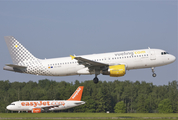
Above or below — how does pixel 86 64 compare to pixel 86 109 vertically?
above

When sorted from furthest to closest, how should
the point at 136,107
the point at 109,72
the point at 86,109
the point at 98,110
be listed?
the point at 136,107, the point at 98,110, the point at 86,109, the point at 109,72

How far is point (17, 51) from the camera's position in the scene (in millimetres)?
56656

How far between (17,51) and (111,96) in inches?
3336

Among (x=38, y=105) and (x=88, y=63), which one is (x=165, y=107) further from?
(x=88, y=63)

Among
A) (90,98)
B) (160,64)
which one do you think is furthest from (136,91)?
(160,64)

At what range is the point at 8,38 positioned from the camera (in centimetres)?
5747

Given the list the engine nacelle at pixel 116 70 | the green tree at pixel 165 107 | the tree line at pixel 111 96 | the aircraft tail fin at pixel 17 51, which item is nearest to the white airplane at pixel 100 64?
the engine nacelle at pixel 116 70

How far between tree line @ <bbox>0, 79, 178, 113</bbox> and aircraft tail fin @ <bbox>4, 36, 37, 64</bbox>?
41.0 m

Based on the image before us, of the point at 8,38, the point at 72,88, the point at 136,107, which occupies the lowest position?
the point at 136,107

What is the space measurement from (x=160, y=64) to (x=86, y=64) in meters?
12.8

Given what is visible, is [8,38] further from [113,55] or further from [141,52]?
[141,52]

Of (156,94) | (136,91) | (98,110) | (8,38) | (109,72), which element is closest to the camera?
(109,72)

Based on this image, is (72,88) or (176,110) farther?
(72,88)

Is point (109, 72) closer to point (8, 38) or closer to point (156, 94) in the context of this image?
point (8, 38)
